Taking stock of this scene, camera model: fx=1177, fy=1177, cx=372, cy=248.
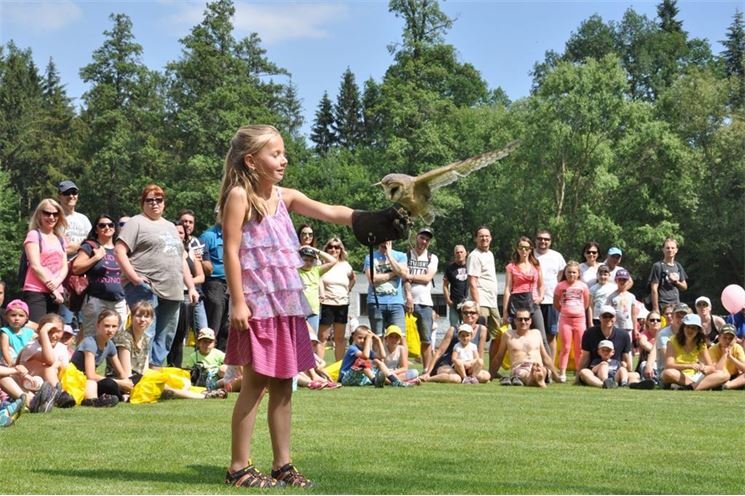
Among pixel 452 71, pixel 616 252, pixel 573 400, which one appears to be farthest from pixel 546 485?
pixel 452 71

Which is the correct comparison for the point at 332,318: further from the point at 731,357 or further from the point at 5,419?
the point at 5,419

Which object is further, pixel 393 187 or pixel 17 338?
pixel 17 338

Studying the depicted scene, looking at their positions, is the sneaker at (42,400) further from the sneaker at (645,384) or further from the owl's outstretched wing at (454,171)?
the sneaker at (645,384)

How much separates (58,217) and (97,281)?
88 centimetres

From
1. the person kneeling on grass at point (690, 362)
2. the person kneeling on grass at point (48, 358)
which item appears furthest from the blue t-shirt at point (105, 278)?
the person kneeling on grass at point (690, 362)

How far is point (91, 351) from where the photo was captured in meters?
12.2

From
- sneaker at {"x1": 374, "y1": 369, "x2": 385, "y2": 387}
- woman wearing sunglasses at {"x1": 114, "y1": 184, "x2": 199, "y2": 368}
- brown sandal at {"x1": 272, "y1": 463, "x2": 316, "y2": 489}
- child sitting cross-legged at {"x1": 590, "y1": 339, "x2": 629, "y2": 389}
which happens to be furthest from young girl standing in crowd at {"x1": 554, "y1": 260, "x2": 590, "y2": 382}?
brown sandal at {"x1": 272, "y1": 463, "x2": 316, "y2": 489}

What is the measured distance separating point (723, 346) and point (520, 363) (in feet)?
8.64

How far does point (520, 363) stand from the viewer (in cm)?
1550

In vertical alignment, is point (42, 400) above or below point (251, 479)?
above

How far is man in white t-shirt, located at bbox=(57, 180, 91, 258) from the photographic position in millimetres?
13969

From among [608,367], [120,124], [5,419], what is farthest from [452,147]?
[5,419]

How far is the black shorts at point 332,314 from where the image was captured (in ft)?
55.3

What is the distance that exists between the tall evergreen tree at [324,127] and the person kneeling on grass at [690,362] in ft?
316
